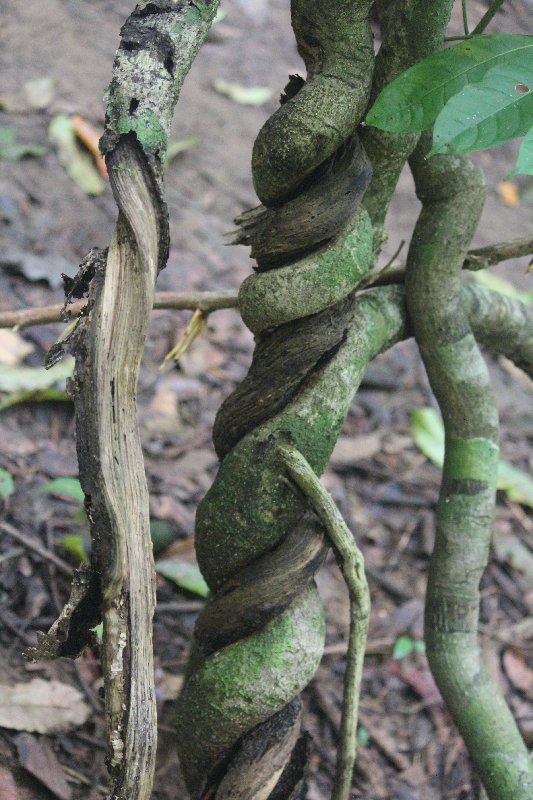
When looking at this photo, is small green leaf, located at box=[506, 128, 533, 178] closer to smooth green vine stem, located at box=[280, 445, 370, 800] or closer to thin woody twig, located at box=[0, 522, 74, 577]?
smooth green vine stem, located at box=[280, 445, 370, 800]

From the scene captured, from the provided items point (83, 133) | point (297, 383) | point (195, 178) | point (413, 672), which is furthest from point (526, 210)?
point (297, 383)

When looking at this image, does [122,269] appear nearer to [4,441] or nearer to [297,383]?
[297,383]

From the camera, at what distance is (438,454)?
91.7 inches

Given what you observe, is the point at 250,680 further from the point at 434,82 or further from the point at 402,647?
the point at 402,647

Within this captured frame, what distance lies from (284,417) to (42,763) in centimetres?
63

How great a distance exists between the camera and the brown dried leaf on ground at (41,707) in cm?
117

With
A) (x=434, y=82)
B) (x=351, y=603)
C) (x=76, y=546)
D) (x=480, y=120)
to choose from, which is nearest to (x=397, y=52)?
(x=434, y=82)

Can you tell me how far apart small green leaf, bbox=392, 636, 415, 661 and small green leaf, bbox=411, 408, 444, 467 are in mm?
664

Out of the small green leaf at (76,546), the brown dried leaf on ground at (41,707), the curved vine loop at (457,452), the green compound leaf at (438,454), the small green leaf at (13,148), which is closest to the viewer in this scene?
the curved vine loop at (457,452)

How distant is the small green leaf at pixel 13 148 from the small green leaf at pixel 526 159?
7.47 feet

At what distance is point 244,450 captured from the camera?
96 cm

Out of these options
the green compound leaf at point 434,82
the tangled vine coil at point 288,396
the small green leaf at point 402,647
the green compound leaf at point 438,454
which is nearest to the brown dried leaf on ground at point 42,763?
the tangled vine coil at point 288,396

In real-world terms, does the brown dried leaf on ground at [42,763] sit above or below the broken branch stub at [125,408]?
below

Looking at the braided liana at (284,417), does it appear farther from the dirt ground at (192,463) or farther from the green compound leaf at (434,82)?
the dirt ground at (192,463)
